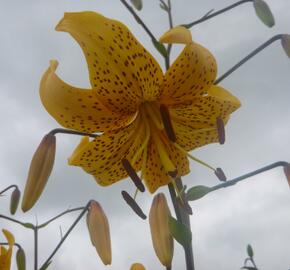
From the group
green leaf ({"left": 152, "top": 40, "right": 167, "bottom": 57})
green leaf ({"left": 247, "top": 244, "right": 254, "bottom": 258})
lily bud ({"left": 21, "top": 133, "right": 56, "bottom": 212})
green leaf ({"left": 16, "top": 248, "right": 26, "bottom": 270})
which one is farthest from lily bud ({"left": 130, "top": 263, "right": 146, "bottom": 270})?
green leaf ({"left": 247, "top": 244, "right": 254, "bottom": 258})

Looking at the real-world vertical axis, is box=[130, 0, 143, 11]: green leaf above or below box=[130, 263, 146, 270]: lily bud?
above

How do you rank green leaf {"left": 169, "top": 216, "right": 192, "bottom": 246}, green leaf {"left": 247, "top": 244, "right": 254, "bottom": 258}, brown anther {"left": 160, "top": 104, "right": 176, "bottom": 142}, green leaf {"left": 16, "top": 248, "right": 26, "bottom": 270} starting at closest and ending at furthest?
1. green leaf {"left": 169, "top": 216, "right": 192, "bottom": 246}
2. brown anther {"left": 160, "top": 104, "right": 176, "bottom": 142}
3. green leaf {"left": 16, "top": 248, "right": 26, "bottom": 270}
4. green leaf {"left": 247, "top": 244, "right": 254, "bottom": 258}

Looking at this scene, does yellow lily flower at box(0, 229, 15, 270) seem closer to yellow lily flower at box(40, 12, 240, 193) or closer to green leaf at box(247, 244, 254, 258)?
yellow lily flower at box(40, 12, 240, 193)

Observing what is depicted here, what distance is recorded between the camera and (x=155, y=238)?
1195mm

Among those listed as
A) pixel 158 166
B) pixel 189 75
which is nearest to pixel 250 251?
pixel 158 166

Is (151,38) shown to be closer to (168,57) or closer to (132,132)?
(168,57)

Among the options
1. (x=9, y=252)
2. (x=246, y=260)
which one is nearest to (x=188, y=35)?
(x=9, y=252)

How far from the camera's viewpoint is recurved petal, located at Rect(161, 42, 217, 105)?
51.6 inches

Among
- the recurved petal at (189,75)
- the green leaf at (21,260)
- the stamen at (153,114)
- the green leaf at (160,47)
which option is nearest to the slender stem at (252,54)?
the recurved petal at (189,75)

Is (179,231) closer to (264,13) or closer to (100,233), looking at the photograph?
(100,233)

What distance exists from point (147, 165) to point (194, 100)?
26 centimetres

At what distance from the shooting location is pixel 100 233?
137cm

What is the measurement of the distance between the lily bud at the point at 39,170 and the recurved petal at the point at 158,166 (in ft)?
1.41

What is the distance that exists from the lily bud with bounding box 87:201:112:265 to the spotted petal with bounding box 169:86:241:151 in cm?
38
